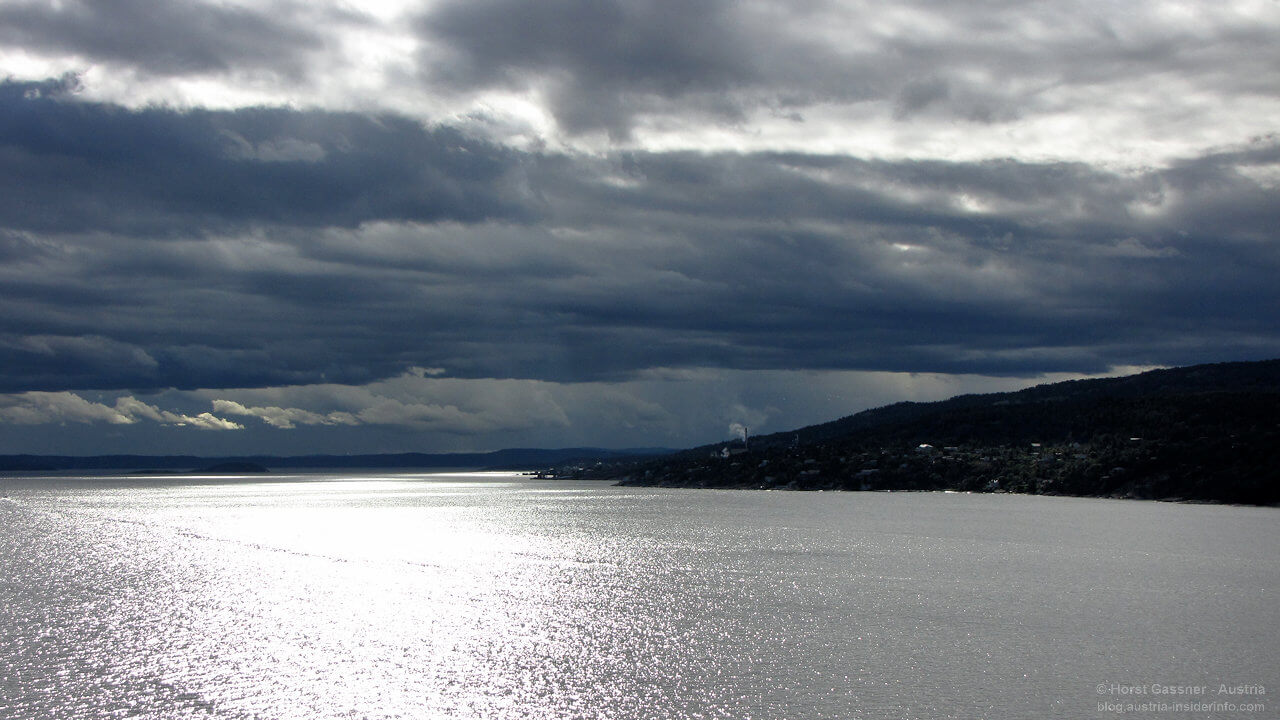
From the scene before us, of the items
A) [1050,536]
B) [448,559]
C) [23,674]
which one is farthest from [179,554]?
[1050,536]

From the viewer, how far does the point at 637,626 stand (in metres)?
41.0

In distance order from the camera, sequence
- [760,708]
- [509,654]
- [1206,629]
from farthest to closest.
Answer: [1206,629]
[509,654]
[760,708]

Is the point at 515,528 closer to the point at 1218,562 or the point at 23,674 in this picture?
the point at 1218,562

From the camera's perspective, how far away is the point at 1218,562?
207 ft

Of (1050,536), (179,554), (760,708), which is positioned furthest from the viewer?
(1050,536)

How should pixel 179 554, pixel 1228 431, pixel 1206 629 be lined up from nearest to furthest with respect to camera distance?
pixel 1206 629 → pixel 179 554 → pixel 1228 431

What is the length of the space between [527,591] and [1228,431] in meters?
155

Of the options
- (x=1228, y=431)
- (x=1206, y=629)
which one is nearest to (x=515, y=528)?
(x=1206, y=629)

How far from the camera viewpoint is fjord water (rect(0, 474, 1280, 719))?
29203 mm

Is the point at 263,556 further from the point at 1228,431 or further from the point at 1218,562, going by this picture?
the point at 1228,431

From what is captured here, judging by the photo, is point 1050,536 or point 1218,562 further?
point 1050,536

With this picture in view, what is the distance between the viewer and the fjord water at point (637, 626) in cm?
2920

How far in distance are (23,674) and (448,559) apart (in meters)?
37.3

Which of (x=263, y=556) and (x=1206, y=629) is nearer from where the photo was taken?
(x=1206, y=629)
